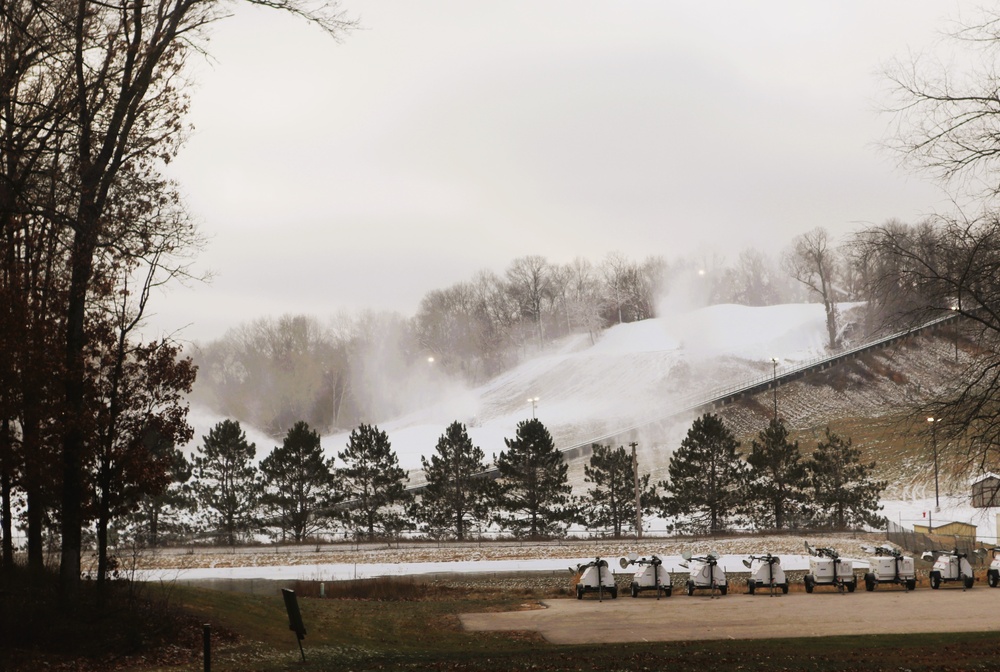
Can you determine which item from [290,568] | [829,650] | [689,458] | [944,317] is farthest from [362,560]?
[944,317]

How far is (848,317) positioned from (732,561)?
9273 centimetres

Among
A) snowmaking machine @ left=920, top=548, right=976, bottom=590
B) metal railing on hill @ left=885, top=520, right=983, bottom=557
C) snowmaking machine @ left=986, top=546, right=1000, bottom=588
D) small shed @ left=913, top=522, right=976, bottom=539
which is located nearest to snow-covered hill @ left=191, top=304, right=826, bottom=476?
small shed @ left=913, top=522, right=976, bottom=539

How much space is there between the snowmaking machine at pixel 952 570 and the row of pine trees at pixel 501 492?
22.3 meters

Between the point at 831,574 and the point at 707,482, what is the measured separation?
2580 centimetres

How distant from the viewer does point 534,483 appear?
182ft

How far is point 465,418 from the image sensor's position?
11900 cm

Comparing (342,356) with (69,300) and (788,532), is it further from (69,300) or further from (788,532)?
(69,300)

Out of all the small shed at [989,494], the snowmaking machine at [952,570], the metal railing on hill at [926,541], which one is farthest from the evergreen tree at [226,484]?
the small shed at [989,494]

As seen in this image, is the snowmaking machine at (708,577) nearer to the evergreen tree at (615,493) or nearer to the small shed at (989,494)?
the small shed at (989,494)

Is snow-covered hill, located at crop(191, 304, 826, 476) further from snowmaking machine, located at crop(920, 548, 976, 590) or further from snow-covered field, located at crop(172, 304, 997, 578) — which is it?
snowmaking machine, located at crop(920, 548, 976, 590)

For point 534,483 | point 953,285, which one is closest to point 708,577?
point 953,285

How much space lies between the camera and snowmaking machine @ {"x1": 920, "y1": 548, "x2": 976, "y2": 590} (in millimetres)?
31188

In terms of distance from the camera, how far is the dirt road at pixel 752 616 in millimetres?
21906

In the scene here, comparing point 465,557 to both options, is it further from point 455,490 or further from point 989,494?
point 989,494
